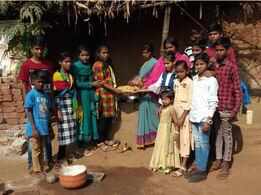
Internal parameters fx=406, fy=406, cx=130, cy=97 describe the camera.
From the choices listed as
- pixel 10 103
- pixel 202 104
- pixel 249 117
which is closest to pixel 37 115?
pixel 10 103

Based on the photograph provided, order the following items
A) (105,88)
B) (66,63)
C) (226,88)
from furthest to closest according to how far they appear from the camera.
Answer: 1. (105,88)
2. (66,63)
3. (226,88)

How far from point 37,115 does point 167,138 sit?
182 cm

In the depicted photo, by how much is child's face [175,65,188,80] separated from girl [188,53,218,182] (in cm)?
15

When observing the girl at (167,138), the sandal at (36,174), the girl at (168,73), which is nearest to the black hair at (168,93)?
the girl at (167,138)

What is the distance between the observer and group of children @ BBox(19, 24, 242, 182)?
5.25m

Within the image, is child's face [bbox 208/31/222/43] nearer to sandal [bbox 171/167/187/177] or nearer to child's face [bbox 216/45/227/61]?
child's face [bbox 216/45/227/61]

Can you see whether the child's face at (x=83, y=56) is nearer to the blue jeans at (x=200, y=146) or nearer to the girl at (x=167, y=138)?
the girl at (x=167, y=138)

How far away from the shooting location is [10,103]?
7.27m

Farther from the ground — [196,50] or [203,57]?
[196,50]

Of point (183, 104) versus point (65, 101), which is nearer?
point (183, 104)

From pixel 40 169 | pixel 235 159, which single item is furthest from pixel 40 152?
pixel 235 159

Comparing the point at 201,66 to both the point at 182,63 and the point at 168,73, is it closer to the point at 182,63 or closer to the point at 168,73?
the point at 182,63

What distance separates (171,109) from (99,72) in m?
1.43

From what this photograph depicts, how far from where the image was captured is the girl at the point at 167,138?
5.54 m
